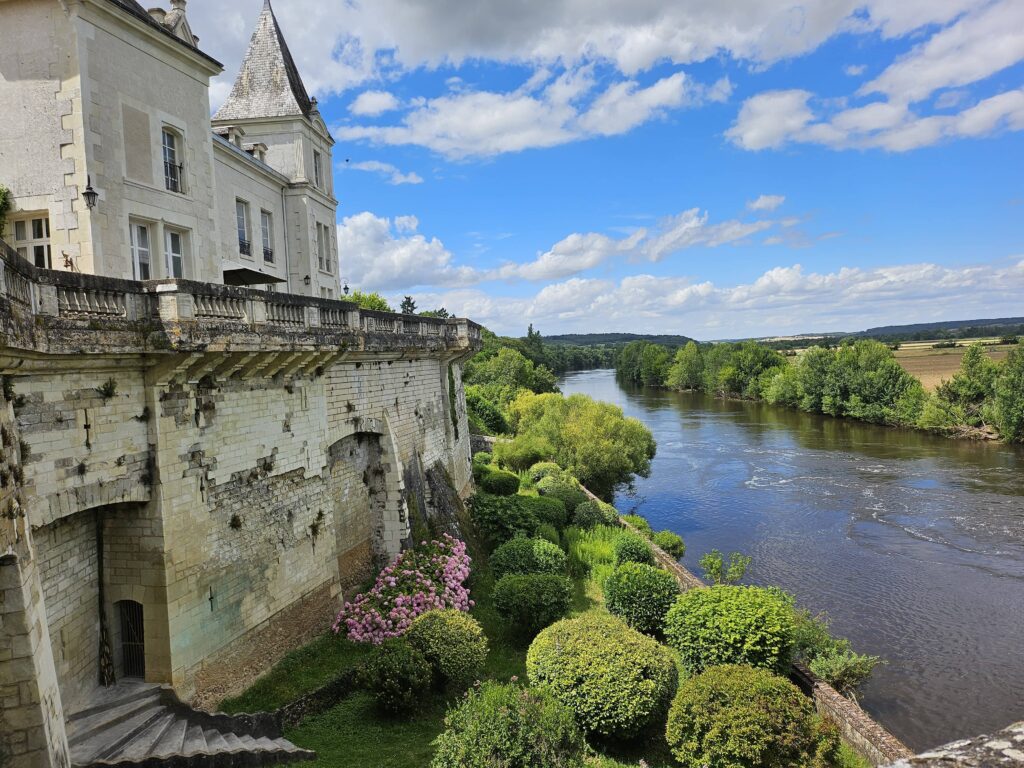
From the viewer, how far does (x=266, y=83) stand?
68.5 ft

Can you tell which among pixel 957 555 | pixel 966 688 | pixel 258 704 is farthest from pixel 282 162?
pixel 957 555

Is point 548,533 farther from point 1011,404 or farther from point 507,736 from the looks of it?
point 1011,404

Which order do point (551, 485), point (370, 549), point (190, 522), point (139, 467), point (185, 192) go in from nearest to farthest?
point (139, 467) → point (190, 522) → point (185, 192) → point (370, 549) → point (551, 485)

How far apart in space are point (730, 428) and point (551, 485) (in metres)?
29.7

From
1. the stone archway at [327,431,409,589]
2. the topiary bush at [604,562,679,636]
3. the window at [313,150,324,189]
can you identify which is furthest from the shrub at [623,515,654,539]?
the window at [313,150,324,189]

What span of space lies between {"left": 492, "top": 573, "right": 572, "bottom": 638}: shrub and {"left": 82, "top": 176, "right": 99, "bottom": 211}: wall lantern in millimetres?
10489

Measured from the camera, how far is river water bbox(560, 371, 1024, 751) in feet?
47.8

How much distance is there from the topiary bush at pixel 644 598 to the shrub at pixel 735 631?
1564 millimetres

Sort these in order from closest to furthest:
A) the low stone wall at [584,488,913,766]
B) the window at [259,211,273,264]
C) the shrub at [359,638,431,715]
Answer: the low stone wall at [584,488,913,766], the shrub at [359,638,431,715], the window at [259,211,273,264]

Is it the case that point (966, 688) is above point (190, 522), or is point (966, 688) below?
below

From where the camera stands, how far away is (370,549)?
49.9 ft

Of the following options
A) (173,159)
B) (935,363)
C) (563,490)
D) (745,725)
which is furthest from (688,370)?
(745,725)

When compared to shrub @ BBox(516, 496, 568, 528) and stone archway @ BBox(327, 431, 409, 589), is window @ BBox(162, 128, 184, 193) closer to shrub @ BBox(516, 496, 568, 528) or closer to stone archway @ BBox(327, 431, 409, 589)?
stone archway @ BBox(327, 431, 409, 589)

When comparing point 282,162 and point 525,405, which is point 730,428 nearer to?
point 525,405
